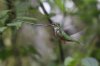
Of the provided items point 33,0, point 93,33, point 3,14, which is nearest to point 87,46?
point 93,33

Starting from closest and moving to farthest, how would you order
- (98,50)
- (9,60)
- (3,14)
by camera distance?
(3,14) < (9,60) < (98,50)

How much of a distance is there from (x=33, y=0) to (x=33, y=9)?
0.04 m

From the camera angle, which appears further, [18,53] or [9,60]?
[9,60]

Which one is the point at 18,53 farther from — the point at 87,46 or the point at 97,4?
the point at 97,4

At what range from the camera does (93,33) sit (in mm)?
2443

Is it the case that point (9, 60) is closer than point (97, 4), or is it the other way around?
point (9, 60)

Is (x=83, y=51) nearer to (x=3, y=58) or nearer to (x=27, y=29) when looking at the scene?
(x=27, y=29)

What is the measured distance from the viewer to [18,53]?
5.50 feet

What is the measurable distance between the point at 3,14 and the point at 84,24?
155 cm

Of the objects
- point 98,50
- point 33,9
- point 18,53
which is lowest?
point 98,50

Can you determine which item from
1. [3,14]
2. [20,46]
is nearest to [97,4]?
[20,46]

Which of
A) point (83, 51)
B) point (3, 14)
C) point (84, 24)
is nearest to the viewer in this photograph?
point (3, 14)

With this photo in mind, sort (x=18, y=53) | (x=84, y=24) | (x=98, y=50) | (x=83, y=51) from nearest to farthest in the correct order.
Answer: (x=18, y=53)
(x=83, y=51)
(x=98, y=50)
(x=84, y=24)

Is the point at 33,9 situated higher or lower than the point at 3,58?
higher
